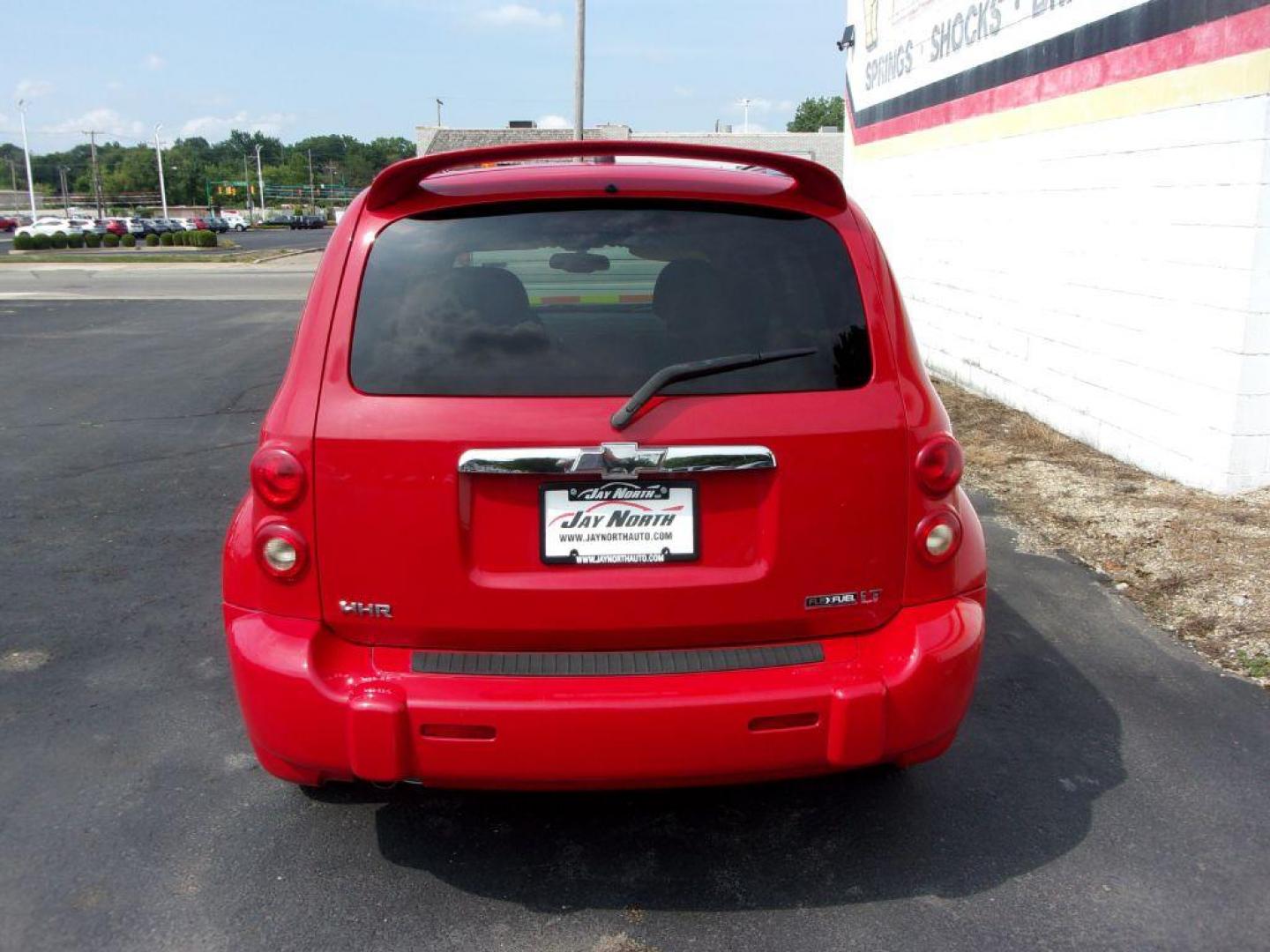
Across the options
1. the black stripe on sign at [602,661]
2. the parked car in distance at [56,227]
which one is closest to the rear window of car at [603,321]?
the black stripe on sign at [602,661]

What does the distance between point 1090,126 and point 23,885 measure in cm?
764

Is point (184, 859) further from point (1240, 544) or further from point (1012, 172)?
point (1012, 172)

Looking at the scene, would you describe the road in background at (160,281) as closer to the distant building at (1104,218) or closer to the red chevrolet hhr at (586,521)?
the distant building at (1104,218)

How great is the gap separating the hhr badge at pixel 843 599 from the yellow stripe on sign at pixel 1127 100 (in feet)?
15.0

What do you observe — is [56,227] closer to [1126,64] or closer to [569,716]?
[1126,64]

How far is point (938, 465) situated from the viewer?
9.34 ft

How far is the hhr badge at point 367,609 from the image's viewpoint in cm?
271

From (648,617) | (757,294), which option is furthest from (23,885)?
(757,294)

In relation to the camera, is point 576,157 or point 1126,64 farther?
point 1126,64

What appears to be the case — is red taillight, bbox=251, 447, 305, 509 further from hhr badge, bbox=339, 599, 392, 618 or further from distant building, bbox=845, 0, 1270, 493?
distant building, bbox=845, 0, 1270, 493

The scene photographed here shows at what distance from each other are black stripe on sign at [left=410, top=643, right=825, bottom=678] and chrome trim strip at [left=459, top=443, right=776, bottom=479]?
17.7 inches

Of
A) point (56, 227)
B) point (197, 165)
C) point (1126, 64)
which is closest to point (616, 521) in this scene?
point (1126, 64)

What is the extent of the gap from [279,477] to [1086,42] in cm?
729

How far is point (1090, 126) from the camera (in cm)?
786
